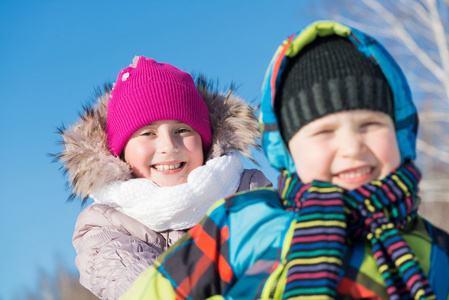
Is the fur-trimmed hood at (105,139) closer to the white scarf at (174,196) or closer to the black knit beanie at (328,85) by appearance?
the white scarf at (174,196)

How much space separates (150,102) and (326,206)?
141 centimetres

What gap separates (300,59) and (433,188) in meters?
7.35

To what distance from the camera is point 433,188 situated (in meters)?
8.35

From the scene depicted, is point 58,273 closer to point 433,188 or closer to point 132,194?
point 433,188

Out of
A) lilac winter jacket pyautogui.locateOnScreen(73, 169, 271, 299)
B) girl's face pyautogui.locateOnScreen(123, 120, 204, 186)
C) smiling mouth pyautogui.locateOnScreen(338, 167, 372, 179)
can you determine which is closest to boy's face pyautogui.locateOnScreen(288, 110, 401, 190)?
smiling mouth pyautogui.locateOnScreen(338, 167, 372, 179)

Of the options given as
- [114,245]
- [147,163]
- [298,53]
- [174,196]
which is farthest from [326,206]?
[147,163]

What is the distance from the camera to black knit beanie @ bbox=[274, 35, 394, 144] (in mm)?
1549

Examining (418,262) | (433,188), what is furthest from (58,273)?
(418,262)

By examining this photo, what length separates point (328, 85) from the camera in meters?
1.57

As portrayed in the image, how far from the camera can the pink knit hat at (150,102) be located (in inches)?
105

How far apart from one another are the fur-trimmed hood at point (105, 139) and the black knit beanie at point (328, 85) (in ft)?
3.78

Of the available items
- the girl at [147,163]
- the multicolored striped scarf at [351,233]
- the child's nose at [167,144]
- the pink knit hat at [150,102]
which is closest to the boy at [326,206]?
the multicolored striped scarf at [351,233]

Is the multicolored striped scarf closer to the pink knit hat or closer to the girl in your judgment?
the girl

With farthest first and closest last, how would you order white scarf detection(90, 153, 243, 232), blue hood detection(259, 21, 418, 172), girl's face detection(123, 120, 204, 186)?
girl's face detection(123, 120, 204, 186)
white scarf detection(90, 153, 243, 232)
blue hood detection(259, 21, 418, 172)
